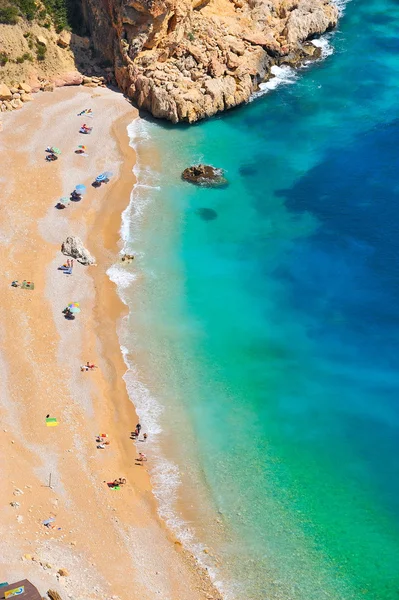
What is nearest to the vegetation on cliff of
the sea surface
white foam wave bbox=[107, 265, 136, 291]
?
the sea surface

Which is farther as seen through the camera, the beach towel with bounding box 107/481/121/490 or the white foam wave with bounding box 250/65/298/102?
the white foam wave with bounding box 250/65/298/102

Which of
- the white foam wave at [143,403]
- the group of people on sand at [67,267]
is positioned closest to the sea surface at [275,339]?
the white foam wave at [143,403]

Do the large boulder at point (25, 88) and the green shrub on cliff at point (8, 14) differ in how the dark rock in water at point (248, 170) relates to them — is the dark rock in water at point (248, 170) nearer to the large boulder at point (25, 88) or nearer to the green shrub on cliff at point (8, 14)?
the large boulder at point (25, 88)

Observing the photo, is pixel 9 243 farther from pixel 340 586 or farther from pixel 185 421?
pixel 340 586

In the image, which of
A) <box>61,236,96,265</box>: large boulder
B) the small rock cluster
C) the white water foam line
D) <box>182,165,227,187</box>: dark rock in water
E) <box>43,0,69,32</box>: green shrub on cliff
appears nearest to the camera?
the white water foam line

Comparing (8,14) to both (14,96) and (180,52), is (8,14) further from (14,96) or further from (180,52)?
(180,52)

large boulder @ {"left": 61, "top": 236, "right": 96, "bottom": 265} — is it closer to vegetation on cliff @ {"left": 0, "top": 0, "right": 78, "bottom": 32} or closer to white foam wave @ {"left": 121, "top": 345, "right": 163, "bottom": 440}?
white foam wave @ {"left": 121, "top": 345, "right": 163, "bottom": 440}

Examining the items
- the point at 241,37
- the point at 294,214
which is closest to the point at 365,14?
the point at 241,37
